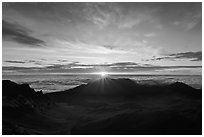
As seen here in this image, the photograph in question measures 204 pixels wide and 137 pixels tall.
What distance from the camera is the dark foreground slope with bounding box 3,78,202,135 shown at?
1382 centimetres

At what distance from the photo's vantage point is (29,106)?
69.5 ft

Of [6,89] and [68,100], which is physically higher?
[6,89]

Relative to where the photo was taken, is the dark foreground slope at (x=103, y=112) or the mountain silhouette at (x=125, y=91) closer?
the dark foreground slope at (x=103, y=112)

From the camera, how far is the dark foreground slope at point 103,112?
45.4 ft

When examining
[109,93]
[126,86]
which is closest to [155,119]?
[109,93]

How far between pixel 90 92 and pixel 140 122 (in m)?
21.0

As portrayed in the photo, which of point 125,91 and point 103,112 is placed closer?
point 103,112

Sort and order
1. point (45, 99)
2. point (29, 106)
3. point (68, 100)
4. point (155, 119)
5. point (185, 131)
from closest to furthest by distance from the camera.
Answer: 1. point (185, 131)
2. point (155, 119)
3. point (29, 106)
4. point (45, 99)
5. point (68, 100)

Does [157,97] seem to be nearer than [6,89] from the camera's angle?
No

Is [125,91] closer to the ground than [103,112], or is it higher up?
higher up

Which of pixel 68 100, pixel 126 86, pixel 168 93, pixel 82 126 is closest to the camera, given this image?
pixel 82 126

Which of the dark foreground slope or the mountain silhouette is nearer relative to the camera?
the dark foreground slope

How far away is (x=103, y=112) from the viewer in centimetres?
2183

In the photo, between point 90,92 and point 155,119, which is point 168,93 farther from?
point 155,119
